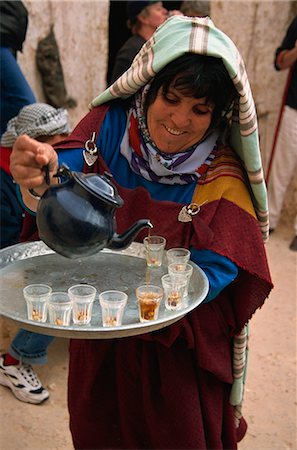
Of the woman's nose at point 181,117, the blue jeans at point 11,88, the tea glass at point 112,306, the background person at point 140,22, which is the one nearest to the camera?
the tea glass at point 112,306

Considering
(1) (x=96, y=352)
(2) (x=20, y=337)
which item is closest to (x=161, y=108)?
(1) (x=96, y=352)

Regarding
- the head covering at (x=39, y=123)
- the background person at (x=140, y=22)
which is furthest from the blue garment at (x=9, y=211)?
the background person at (x=140, y=22)

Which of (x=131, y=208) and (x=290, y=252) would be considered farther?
(x=290, y=252)

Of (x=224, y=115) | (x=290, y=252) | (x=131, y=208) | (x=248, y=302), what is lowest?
(x=290, y=252)

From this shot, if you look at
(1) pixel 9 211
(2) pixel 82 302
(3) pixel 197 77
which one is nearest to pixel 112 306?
(2) pixel 82 302

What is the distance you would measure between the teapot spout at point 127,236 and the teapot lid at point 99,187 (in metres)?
0.08

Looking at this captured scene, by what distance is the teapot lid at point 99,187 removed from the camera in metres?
1.37

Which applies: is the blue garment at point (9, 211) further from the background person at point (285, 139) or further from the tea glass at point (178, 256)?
the background person at point (285, 139)

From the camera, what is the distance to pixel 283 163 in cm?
513

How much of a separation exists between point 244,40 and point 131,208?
4157mm

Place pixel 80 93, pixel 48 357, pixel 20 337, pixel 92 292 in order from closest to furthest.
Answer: pixel 92 292, pixel 20 337, pixel 48 357, pixel 80 93

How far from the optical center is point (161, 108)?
5.26 ft

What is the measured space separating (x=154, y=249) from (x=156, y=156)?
0.87ft

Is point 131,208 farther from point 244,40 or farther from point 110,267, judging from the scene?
point 244,40
